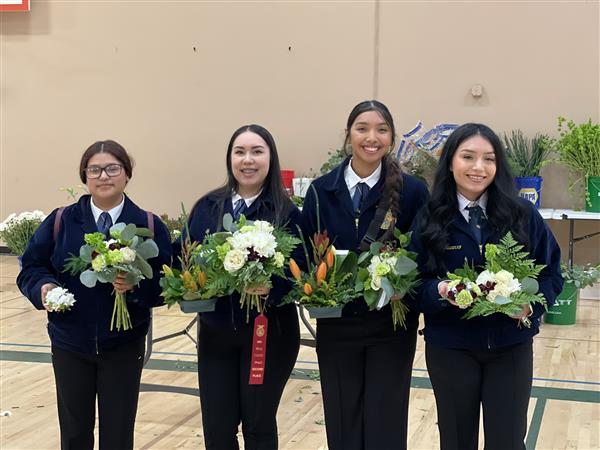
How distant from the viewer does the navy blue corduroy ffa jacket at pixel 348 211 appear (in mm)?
2928

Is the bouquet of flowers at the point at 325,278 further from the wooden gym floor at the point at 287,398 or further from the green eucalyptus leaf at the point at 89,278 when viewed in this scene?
the wooden gym floor at the point at 287,398

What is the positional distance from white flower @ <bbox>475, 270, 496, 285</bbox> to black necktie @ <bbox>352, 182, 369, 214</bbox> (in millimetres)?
600

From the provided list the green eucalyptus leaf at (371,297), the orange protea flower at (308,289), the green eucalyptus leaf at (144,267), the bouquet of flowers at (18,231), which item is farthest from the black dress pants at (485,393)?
the bouquet of flowers at (18,231)

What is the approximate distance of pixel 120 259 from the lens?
108 inches

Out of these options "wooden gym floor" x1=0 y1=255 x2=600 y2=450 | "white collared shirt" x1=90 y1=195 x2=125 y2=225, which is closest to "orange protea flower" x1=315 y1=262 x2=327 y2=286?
"white collared shirt" x1=90 y1=195 x2=125 y2=225

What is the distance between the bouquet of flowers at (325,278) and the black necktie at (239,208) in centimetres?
35

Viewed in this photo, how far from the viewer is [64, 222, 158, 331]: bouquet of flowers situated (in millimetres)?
2762

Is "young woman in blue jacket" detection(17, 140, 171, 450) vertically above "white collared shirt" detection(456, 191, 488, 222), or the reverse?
"white collared shirt" detection(456, 191, 488, 222)

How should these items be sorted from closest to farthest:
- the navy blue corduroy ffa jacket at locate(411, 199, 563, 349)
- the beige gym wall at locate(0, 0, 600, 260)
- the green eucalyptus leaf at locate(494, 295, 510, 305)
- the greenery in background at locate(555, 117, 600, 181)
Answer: the green eucalyptus leaf at locate(494, 295, 510, 305)
the navy blue corduroy ffa jacket at locate(411, 199, 563, 349)
the greenery in background at locate(555, 117, 600, 181)
the beige gym wall at locate(0, 0, 600, 260)

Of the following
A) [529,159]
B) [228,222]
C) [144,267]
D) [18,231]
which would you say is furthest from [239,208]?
[529,159]

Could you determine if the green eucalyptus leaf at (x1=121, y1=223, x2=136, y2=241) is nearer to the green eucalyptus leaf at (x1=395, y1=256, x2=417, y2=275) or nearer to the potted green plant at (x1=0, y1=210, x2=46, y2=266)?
the green eucalyptus leaf at (x1=395, y1=256, x2=417, y2=275)

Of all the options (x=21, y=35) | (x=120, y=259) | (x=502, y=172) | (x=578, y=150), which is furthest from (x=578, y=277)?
(x=21, y=35)

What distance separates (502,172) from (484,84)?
6.25 meters

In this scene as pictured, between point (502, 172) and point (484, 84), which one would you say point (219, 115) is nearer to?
point (484, 84)
